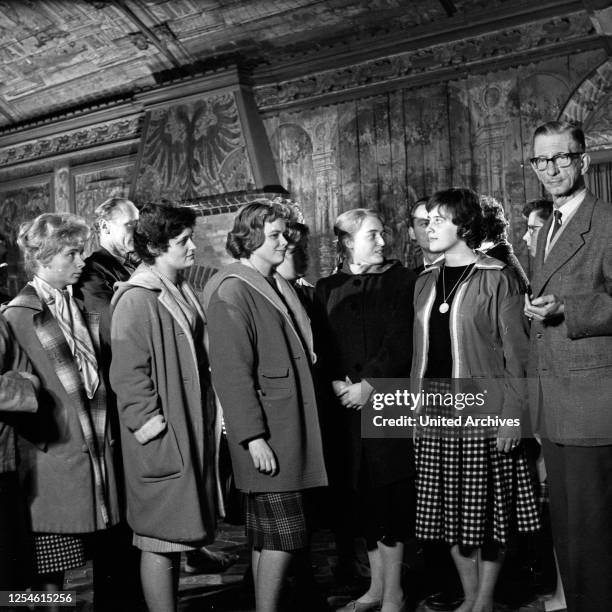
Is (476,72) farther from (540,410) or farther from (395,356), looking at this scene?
(540,410)

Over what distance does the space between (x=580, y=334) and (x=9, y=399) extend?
1905 millimetres

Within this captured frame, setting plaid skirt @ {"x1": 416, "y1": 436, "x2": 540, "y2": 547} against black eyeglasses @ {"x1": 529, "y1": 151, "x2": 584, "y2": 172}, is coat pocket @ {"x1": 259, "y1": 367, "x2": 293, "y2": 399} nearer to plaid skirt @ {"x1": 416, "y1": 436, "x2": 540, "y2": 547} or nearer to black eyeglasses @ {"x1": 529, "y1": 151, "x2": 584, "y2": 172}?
plaid skirt @ {"x1": 416, "y1": 436, "x2": 540, "y2": 547}

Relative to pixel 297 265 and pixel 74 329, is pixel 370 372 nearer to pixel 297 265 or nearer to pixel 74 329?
pixel 297 265

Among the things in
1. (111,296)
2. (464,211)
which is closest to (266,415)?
(111,296)

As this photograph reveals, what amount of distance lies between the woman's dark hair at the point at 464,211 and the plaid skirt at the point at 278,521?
51.3 inches

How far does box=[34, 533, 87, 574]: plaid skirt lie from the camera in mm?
2891

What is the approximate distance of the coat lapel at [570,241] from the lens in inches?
105

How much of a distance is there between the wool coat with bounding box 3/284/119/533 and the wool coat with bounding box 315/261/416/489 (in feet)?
3.37

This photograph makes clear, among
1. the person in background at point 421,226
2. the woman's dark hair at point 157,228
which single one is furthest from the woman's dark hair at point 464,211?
the woman's dark hair at point 157,228

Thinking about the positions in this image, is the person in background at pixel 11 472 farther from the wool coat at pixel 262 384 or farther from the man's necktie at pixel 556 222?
the man's necktie at pixel 556 222

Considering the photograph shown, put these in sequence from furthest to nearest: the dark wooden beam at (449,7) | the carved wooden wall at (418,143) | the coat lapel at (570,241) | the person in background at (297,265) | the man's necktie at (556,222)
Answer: the dark wooden beam at (449,7), the carved wooden wall at (418,143), the person in background at (297,265), the man's necktie at (556,222), the coat lapel at (570,241)

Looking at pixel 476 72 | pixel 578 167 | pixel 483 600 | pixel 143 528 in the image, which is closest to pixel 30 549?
pixel 143 528

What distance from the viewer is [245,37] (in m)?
7.08

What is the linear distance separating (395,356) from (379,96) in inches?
153
